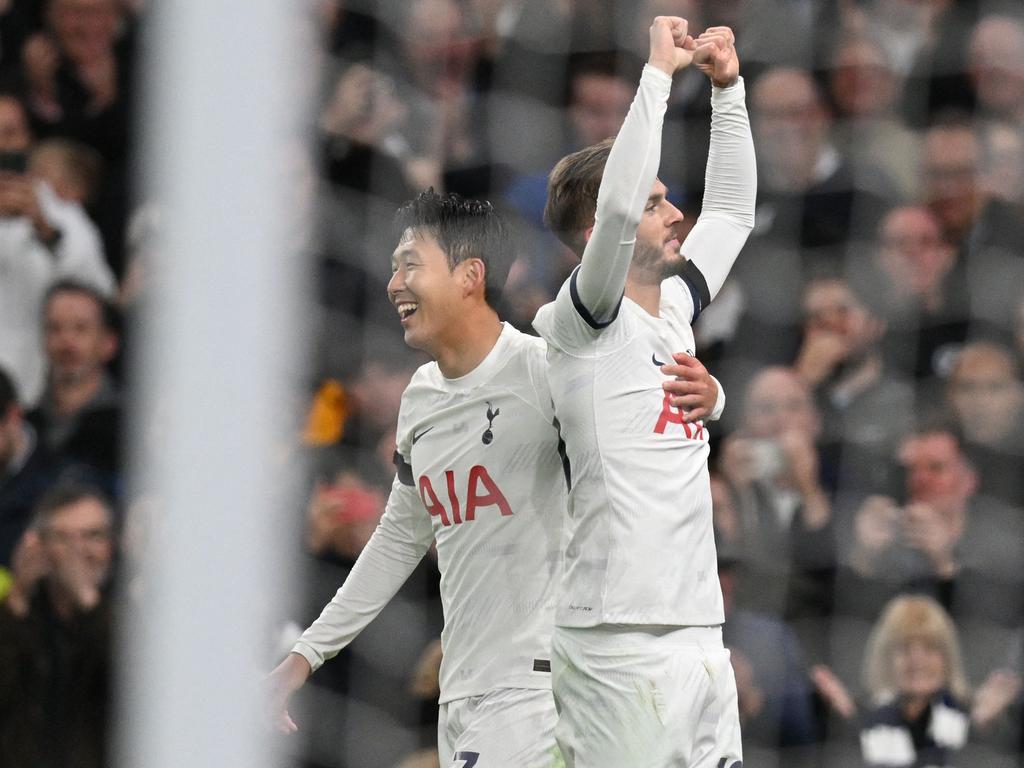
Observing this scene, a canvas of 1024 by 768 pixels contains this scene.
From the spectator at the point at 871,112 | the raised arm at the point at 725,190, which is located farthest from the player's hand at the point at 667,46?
the spectator at the point at 871,112

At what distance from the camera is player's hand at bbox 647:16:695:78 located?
96.3 inches

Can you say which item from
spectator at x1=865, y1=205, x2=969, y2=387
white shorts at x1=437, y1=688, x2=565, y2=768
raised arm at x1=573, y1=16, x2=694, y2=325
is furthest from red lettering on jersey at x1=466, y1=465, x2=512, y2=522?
spectator at x1=865, y1=205, x2=969, y2=387

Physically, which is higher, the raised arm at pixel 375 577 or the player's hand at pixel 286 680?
the raised arm at pixel 375 577

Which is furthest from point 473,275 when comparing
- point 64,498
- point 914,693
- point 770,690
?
point 914,693

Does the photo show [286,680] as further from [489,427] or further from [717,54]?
[717,54]

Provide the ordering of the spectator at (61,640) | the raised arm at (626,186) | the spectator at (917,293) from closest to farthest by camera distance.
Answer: the raised arm at (626,186) → the spectator at (61,640) → the spectator at (917,293)

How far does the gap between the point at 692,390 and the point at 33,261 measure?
205cm

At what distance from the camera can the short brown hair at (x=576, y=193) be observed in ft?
8.97

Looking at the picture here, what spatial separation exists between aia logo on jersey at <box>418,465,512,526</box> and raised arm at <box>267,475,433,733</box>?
0.43ft

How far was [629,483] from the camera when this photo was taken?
8.51ft

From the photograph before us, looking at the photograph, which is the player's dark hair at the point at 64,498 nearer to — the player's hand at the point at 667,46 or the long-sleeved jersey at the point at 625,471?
the long-sleeved jersey at the point at 625,471

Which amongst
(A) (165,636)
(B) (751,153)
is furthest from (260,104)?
(B) (751,153)

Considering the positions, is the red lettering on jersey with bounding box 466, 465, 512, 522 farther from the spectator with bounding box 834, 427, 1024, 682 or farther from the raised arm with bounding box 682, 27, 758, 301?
the spectator with bounding box 834, 427, 1024, 682

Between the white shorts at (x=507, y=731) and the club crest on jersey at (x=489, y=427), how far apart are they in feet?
1.51
